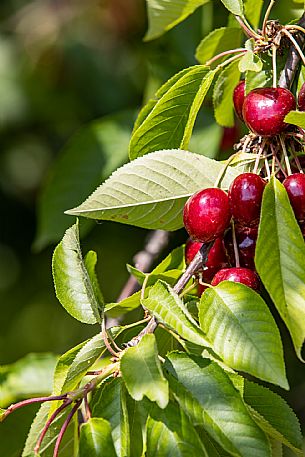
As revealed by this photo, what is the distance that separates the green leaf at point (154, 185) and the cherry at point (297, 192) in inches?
4.7

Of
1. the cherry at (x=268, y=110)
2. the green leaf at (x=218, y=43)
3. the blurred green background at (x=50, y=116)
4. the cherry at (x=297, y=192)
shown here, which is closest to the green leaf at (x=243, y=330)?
the cherry at (x=297, y=192)

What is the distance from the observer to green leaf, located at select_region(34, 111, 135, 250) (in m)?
2.21

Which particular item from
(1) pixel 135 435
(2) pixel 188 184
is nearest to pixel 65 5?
(2) pixel 188 184

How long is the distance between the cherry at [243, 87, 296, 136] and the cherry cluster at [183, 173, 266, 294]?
0.08 m

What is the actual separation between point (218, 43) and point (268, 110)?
45cm

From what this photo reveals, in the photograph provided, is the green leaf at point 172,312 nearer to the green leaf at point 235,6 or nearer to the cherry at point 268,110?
the cherry at point 268,110

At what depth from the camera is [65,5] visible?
11.2 ft

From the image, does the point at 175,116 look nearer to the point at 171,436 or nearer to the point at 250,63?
the point at 250,63

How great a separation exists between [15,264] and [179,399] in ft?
7.22

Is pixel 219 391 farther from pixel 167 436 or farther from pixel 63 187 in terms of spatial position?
pixel 63 187

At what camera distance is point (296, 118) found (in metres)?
1.12

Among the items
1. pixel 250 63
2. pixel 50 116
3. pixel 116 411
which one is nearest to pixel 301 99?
pixel 250 63

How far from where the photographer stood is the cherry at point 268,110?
1197 mm

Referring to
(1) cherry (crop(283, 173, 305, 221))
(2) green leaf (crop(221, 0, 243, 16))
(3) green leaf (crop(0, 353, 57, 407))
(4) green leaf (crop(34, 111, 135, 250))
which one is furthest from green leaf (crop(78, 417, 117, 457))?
(4) green leaf (crop(34, 111, 135, 250))
